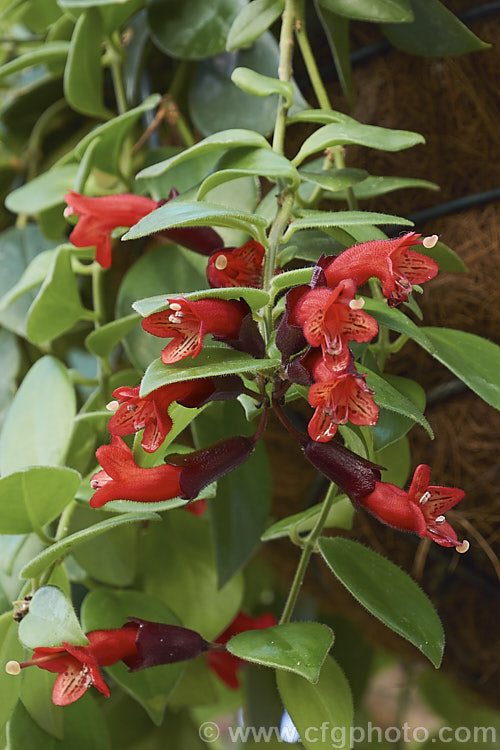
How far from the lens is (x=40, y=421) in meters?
0.56

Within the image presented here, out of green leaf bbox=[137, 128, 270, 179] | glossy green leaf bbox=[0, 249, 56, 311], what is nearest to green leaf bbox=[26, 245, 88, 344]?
glossy green leaf bbox=[0, 249, 56, 311]

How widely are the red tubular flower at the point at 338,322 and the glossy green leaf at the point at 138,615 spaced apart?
0.86 feet

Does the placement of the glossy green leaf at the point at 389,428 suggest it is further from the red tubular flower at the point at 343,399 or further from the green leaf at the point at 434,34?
the green leaf at the point at 434,34

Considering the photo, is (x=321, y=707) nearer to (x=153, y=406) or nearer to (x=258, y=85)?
(x=153, y=406)

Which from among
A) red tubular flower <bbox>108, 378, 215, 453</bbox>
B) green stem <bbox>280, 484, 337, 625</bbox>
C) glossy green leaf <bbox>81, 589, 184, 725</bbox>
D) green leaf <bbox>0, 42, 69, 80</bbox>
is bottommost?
glossy green leaf <bbox>81, 589, 184, 725</bbox>

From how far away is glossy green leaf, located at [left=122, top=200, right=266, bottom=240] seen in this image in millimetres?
352

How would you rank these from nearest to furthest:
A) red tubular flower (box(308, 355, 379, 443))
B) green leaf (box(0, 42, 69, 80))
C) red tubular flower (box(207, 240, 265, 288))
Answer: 1. red tubular flower (box(308, 355, 379, 443))
2. red tubular flower (box(207, 240, 265, 288))
3. green leaf (box(0, 42, 69, 80))

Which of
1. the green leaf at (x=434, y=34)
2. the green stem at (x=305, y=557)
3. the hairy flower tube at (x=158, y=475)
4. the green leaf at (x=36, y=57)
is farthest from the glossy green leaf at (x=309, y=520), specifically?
the green leaf at (x=36, y=57)

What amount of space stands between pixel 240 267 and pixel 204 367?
0.36 feet

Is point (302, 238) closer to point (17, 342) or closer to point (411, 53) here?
point (411, 53)

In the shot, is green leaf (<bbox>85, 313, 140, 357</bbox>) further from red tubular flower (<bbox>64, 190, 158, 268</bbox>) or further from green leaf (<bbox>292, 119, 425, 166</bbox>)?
green leaf (<bbox>292, 119, 425, 166</bbox>)

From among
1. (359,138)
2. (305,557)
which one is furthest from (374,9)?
(305,557)

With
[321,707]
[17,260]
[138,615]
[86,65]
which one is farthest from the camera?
[17,260]

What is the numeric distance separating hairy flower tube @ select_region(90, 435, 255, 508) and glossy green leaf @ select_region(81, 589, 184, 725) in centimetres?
16
